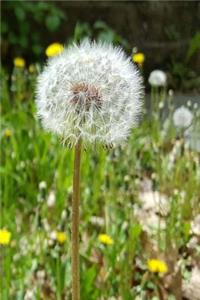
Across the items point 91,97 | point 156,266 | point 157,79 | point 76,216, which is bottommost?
point 156,266

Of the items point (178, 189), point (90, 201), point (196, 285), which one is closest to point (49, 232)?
point (90, 201)

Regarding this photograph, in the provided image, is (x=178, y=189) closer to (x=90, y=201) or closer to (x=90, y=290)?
(x=90, y=201)

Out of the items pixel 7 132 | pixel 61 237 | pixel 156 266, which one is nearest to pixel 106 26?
pixel 7 132

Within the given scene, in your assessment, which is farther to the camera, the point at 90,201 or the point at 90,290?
the point at 90,201

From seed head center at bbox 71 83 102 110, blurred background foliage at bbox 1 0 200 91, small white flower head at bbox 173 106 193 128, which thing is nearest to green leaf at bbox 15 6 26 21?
blurred background foliage at bbox 1 0 200 91

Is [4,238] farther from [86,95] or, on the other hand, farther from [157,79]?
[157,79]

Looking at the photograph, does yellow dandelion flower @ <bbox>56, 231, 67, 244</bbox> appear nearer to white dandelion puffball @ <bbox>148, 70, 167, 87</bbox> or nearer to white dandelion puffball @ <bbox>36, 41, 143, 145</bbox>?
white dandelion puffball @ <bbox>36, 41, 143, 145</bbox>
